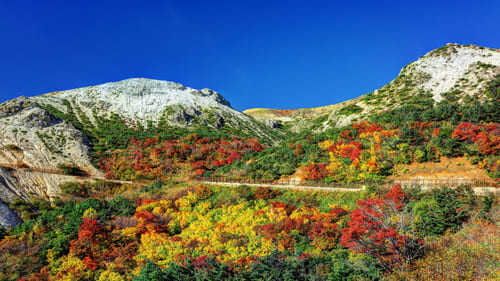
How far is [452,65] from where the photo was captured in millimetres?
61031

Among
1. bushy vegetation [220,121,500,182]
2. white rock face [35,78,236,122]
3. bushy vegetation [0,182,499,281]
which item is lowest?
bushy vegetation [0,182,499,281]

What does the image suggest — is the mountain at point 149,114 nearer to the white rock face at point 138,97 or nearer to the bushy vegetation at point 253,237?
the white rock face at point 138,97

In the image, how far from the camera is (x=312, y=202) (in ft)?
90.3

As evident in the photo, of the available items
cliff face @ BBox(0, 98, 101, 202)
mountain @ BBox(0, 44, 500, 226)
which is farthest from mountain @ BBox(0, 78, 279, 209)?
mountain @ BBox(0, 44, 500, 226)

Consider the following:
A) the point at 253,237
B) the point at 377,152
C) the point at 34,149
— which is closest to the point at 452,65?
the point at 377,152

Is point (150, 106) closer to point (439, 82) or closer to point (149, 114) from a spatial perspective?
point (149, 114)

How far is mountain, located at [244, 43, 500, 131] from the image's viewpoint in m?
50.4

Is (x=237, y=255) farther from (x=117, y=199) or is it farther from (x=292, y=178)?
(x=117, y=199)

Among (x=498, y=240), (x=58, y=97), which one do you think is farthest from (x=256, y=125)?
(x=498, y=240)

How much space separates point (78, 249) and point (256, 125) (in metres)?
72.9

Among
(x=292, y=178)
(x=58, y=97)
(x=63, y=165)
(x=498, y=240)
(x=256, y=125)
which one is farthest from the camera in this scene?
(x=256, y=125)

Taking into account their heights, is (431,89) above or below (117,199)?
above

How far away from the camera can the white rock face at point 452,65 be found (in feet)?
179

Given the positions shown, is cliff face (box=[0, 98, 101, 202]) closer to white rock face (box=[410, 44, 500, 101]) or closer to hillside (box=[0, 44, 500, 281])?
hillside (box=[0, 44, 500, 281])
